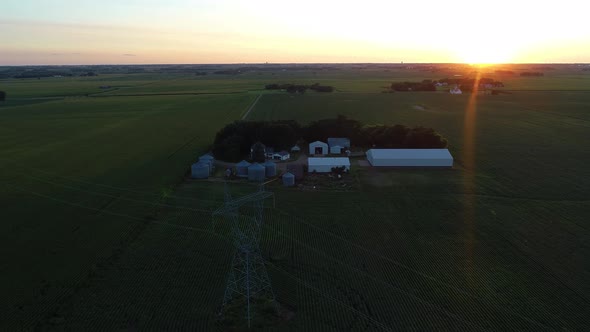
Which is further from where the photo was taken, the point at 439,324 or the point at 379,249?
the point at 379,249

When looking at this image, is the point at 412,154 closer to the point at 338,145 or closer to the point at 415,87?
the point at 338,145

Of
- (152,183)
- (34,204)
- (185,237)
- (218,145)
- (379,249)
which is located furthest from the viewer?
(218,145)

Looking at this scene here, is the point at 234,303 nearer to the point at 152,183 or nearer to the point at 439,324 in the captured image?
the point at 439,324

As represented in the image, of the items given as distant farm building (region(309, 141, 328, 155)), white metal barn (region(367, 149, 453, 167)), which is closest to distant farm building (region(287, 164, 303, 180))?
white metal barn (region(367, 149, 453, 167))

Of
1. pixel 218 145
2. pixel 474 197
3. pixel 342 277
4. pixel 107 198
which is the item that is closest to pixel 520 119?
pixel 474 197

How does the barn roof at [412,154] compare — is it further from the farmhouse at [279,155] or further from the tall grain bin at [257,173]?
the tall grain bin at [257,173]

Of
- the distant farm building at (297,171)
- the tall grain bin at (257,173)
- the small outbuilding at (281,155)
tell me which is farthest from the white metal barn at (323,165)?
the small outbuilding at (281,155)

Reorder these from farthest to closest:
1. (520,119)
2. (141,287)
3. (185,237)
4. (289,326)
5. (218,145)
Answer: (520,119) → (218,145) → (185,237) → (141,287) → (289,326)

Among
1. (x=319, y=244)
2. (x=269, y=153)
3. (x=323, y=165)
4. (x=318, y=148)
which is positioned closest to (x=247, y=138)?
(x=269, y=153)
